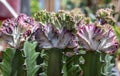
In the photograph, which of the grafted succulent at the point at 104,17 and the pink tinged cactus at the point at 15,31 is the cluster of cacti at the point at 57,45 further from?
the grafted succulent at the point at 104,17

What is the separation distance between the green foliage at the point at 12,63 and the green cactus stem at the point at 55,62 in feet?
0.18

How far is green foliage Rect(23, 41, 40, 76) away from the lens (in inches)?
25.9

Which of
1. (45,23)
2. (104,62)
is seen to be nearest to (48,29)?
(45,23)

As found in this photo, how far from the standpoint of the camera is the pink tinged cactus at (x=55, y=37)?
630 millimetres

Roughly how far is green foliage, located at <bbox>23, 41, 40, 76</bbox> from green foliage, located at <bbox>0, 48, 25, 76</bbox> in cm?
2

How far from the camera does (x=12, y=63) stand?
0.66 meters

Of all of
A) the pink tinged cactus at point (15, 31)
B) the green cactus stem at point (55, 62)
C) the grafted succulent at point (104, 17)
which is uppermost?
the grafted succulent at point (104, 17)

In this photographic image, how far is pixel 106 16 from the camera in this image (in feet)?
2.69

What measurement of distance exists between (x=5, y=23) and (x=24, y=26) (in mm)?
39

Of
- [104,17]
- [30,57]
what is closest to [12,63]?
[30,57]

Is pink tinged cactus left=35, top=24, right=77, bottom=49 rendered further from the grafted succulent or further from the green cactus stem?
the grafted succulent

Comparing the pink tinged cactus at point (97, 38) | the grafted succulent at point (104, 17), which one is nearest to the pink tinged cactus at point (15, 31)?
the pink tinged cactus at point (97, 38)

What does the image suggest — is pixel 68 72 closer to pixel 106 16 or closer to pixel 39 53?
pixel 39 53

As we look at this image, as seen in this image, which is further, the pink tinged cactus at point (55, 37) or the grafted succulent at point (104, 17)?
the grafted succulent at point (104, 17)
